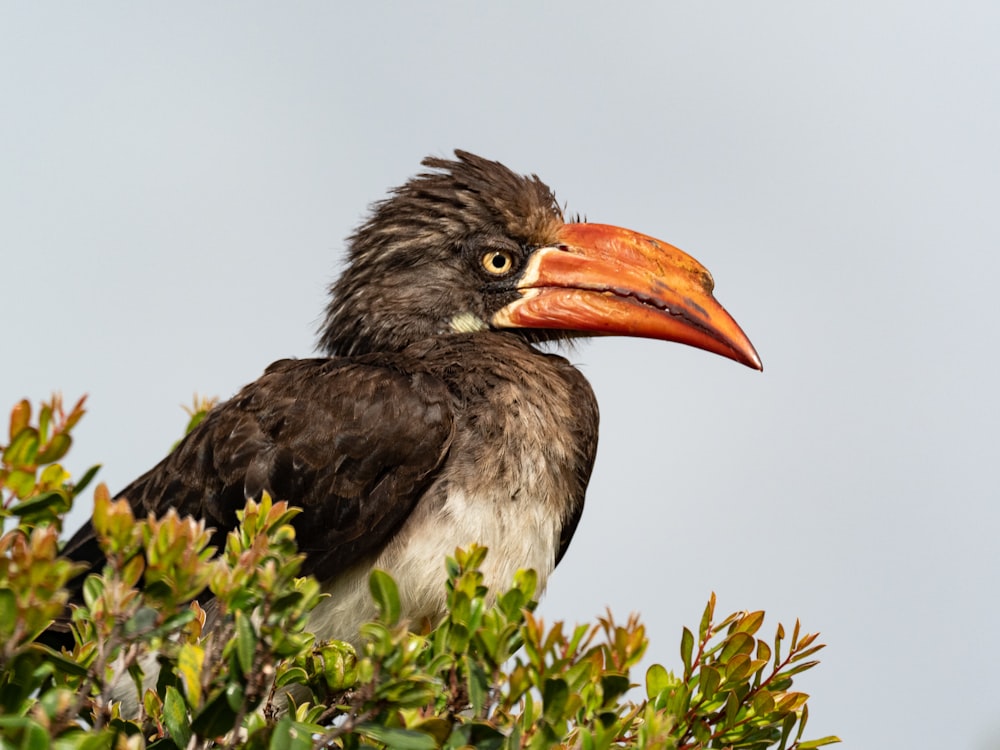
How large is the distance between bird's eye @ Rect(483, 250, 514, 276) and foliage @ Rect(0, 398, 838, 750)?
302 centimetres

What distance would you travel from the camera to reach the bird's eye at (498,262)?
5.69 meters

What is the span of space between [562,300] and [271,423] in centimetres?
153

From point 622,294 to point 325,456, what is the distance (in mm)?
1621

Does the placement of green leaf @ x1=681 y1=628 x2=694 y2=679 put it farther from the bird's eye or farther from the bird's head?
the bird's eye

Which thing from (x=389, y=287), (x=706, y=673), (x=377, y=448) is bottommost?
(x=706, y=673)

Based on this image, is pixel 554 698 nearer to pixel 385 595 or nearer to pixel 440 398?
pixel 385 595

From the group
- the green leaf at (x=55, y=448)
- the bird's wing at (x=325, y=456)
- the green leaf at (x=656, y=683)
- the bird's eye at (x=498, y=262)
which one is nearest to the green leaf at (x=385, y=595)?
the green leaf at (x=55, y=448)

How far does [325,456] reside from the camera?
14.9 feet

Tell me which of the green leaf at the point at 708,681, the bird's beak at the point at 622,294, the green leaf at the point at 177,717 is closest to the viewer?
the green leaf at the point at 177,717

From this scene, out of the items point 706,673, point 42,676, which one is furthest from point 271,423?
point 42,676

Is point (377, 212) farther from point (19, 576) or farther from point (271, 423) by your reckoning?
point (19, 576)

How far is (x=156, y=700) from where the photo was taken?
3014 mm

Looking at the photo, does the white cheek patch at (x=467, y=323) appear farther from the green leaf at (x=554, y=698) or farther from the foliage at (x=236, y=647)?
the green leaf at (x=554, y=698)

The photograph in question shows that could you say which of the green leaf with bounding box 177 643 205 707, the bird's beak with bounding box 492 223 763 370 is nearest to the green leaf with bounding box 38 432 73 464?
the green leaf with bounding box 177 643 205 707
